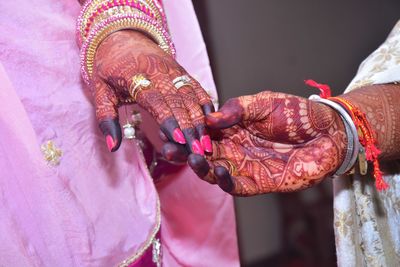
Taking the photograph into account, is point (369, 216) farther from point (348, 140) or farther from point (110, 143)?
point (110, 143)

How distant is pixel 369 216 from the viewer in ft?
2.44

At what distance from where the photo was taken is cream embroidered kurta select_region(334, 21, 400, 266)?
0.75m

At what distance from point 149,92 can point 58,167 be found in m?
0.20

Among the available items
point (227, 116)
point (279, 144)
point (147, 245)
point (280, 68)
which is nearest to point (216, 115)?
point (227, 116)

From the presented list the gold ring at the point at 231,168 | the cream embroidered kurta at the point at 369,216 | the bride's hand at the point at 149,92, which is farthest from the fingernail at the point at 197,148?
the cream embroidered kurta at the point at 369,216

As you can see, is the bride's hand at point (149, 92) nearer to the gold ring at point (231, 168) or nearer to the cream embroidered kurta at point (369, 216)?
the gold ring at point (231, 168)

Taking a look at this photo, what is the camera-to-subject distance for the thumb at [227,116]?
510 mm

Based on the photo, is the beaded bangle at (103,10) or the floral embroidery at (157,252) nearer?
the beaded bangle at (103,10)

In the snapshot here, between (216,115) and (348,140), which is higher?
(216,115)

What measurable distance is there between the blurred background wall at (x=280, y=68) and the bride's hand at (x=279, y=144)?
1393mm

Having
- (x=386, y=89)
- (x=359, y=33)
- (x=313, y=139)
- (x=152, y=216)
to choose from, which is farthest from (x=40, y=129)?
(x=359, y=33)

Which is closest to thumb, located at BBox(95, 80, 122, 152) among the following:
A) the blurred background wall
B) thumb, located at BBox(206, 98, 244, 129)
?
thumb, located at BBox(206, 98, 244, 129)

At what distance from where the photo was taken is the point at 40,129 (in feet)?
2.03

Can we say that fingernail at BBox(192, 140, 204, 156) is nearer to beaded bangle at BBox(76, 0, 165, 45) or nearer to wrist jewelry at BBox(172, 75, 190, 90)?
wrist jewelry at BBox(172, 75, 190, 90)
